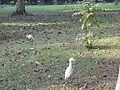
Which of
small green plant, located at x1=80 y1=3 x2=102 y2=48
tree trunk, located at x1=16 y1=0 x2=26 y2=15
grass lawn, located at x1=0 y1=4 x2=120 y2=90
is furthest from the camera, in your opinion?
tree trunk, located at x1=16 y1=0 x2=26 y2=15

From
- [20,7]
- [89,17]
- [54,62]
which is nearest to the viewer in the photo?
[54,62]

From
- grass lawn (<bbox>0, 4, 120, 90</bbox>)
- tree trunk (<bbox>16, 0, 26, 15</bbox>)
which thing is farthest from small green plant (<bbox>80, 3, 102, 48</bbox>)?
tree trunk (<bbox>16, 0, 26, 15</bbox>)

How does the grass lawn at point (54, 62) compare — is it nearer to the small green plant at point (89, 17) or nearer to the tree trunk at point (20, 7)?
the small green plant at point (89, 17)

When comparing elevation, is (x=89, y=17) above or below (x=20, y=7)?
above

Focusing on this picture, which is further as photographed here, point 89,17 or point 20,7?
point 20,7

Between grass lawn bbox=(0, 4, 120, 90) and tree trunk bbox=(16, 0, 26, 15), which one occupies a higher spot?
grass lawn bbox=(0, 4, 120, 90)

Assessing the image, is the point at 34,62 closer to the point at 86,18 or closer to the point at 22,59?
the point at 22,59

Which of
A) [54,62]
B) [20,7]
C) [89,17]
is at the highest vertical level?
[89,17]

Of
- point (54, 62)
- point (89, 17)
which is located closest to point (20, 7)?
point (89, 17)

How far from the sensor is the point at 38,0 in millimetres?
51844

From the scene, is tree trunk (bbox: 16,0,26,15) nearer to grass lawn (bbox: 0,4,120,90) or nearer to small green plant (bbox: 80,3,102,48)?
grass lawn (bbox: 0,4,120,90)

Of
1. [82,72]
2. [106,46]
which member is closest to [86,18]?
[106,46]

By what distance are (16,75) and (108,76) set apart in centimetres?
160

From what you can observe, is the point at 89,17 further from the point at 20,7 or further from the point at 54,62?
the point at 20,7
